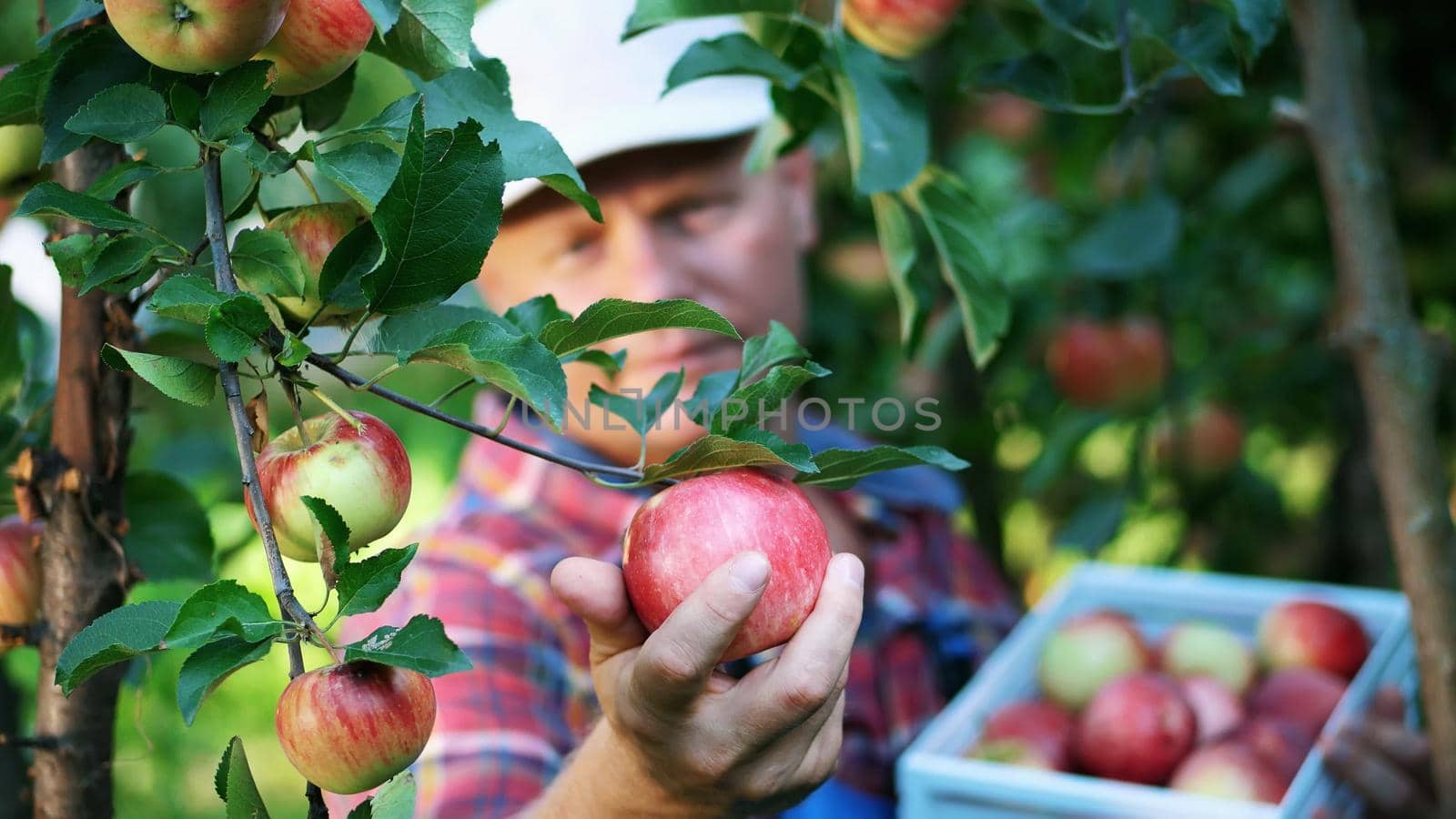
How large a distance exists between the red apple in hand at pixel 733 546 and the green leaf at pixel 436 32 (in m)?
0.23

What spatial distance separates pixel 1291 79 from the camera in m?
1.53

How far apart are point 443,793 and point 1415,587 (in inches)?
34.8

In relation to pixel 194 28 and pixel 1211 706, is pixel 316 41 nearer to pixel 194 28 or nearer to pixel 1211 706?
pixel 194 28

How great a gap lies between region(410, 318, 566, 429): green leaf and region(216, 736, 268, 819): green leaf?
0.17 m

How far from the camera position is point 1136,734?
4.01 feet

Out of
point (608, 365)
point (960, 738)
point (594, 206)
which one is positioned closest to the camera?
point (594, 206)

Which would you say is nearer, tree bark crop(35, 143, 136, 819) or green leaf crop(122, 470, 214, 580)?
tree bark crop(35, 143, 136, 819)

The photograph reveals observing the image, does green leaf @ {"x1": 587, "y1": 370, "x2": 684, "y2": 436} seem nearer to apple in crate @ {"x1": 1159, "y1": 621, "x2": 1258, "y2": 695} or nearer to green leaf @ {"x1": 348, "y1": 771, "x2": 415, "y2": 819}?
green leaf @ {"x1": 348, "y1": 771, "x2": 415, "y2": 819}

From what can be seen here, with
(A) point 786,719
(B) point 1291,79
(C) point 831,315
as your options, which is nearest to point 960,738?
(A) point 786,719

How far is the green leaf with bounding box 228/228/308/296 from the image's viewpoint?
52 cm

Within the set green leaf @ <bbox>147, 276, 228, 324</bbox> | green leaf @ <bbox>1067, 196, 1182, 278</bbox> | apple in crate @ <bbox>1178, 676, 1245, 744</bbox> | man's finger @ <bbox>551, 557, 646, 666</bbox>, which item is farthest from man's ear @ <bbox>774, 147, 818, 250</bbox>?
green leaf @ <bbox>147, 276, 228, 324</bbox>

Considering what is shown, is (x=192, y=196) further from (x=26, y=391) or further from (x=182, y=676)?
(x=182, y=676)

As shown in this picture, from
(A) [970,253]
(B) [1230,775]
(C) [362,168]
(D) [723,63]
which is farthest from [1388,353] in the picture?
(C) [362,168]

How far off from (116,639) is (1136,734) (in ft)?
3.34
